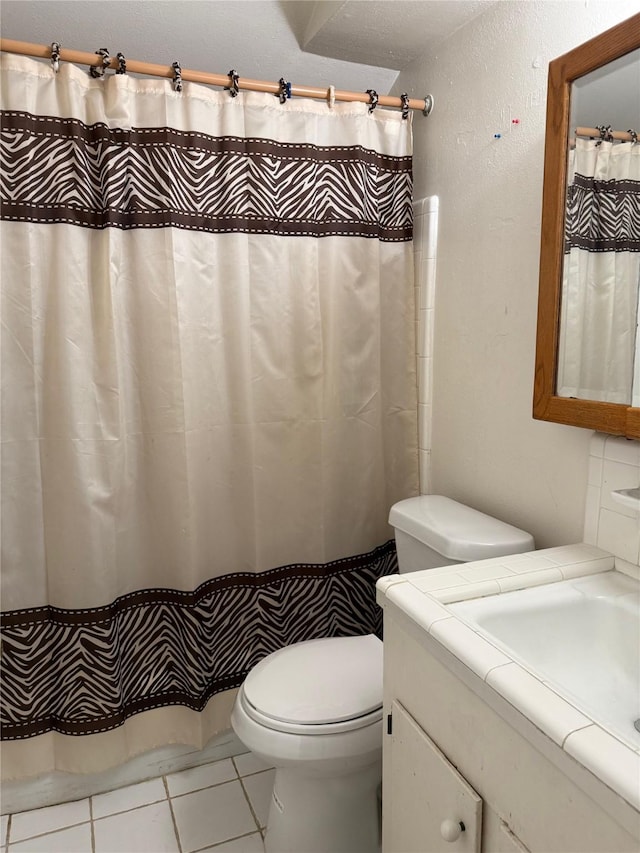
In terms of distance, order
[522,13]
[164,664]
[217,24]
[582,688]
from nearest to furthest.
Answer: [582,688] → [522,13] → [217,24] → [164,664]

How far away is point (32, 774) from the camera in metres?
1.71

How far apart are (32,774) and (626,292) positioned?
1914 mm

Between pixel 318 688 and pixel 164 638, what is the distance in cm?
56

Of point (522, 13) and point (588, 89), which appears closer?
point (588, 89)

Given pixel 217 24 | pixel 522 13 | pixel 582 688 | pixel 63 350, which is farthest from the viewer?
pixel 217 24

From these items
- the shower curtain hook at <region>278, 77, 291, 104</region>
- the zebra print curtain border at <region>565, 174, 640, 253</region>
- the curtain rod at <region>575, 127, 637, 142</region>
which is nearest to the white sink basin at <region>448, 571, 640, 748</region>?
the zebra print curtain border at <region>565, 174, 640, 253</region>

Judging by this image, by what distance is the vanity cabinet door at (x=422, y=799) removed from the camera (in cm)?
93

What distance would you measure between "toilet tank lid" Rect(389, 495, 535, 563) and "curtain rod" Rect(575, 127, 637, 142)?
0.85 m

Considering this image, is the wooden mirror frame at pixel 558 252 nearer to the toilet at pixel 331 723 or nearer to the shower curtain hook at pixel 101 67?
the toilet at pixel 331 723

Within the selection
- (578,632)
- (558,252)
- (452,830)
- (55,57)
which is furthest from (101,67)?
(452,830)

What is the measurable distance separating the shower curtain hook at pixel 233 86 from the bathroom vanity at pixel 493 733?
1.34 metres

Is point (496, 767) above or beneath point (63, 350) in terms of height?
beneath

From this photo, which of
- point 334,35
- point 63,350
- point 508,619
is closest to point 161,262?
point 63,350

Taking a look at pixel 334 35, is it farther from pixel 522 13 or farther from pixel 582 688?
pixel 582 688
